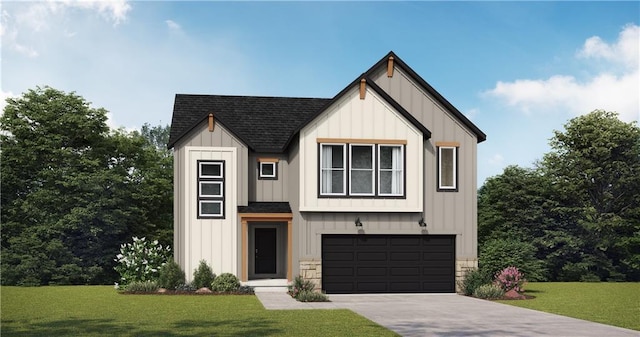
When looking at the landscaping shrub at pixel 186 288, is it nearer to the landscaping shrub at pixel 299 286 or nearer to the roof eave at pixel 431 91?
the landscaping shrub at pixel 299 286

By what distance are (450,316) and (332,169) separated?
8.30 m

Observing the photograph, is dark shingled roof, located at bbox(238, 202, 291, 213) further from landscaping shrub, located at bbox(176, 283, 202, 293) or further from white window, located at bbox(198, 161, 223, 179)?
landscaping shrub, located at bbox(176, 283, 202, 293)

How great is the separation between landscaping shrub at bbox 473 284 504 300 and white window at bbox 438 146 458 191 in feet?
13.2

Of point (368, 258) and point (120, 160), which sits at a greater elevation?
point (120, 160)

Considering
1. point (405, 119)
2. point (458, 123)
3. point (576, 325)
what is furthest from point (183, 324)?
point (458, 123)

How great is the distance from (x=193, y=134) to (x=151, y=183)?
12.7m

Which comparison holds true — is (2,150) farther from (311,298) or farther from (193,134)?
(311,298)

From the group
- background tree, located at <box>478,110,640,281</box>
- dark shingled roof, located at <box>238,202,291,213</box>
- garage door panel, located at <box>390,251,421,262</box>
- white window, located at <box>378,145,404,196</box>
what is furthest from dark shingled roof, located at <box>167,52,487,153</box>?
background tree, located at <box>478,110,640,281</box>

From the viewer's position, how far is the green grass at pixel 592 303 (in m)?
17.7

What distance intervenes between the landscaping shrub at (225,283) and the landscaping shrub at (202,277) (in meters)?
0.25

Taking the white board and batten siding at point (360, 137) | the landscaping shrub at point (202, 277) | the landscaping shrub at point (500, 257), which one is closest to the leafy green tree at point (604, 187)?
the landscaping shrub at point (500, 257)

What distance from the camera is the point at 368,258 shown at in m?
25.0

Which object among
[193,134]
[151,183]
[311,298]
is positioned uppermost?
[193,134]

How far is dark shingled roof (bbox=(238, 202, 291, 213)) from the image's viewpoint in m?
26.0
